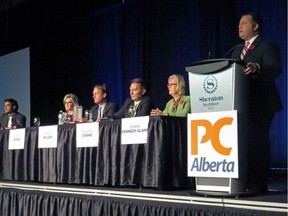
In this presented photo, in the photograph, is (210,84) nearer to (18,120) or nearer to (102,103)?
(102,103)

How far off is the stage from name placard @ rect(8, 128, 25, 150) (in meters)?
0.28

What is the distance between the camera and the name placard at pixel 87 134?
2.80m

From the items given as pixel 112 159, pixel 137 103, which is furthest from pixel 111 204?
pixel 137 103

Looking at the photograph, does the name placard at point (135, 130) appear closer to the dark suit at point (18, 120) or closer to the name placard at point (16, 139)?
the name placard at point (16, 139)

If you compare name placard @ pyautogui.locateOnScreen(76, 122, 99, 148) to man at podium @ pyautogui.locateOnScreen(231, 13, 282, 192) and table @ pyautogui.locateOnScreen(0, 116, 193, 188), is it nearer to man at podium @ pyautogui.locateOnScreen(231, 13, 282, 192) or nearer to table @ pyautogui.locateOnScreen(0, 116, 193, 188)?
table @ pyautogui.locateOnScreen(0, 116, 193, 188)

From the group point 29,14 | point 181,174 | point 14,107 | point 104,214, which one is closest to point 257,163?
point 181,174

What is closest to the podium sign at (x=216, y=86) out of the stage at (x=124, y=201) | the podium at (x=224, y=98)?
the podium at (x=224, y=98)

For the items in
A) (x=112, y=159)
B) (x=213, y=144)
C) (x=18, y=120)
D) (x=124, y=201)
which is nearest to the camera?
(x=213, y=144)

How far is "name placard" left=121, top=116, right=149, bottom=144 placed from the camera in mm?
2502

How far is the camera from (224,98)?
1.97 m

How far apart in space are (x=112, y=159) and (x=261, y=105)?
0.97m

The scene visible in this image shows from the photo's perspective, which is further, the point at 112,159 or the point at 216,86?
the point at 112,159

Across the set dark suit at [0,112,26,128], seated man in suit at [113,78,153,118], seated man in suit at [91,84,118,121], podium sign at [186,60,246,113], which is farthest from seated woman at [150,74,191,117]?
dark suit at [0,112,26,128]

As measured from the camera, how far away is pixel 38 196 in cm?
291
